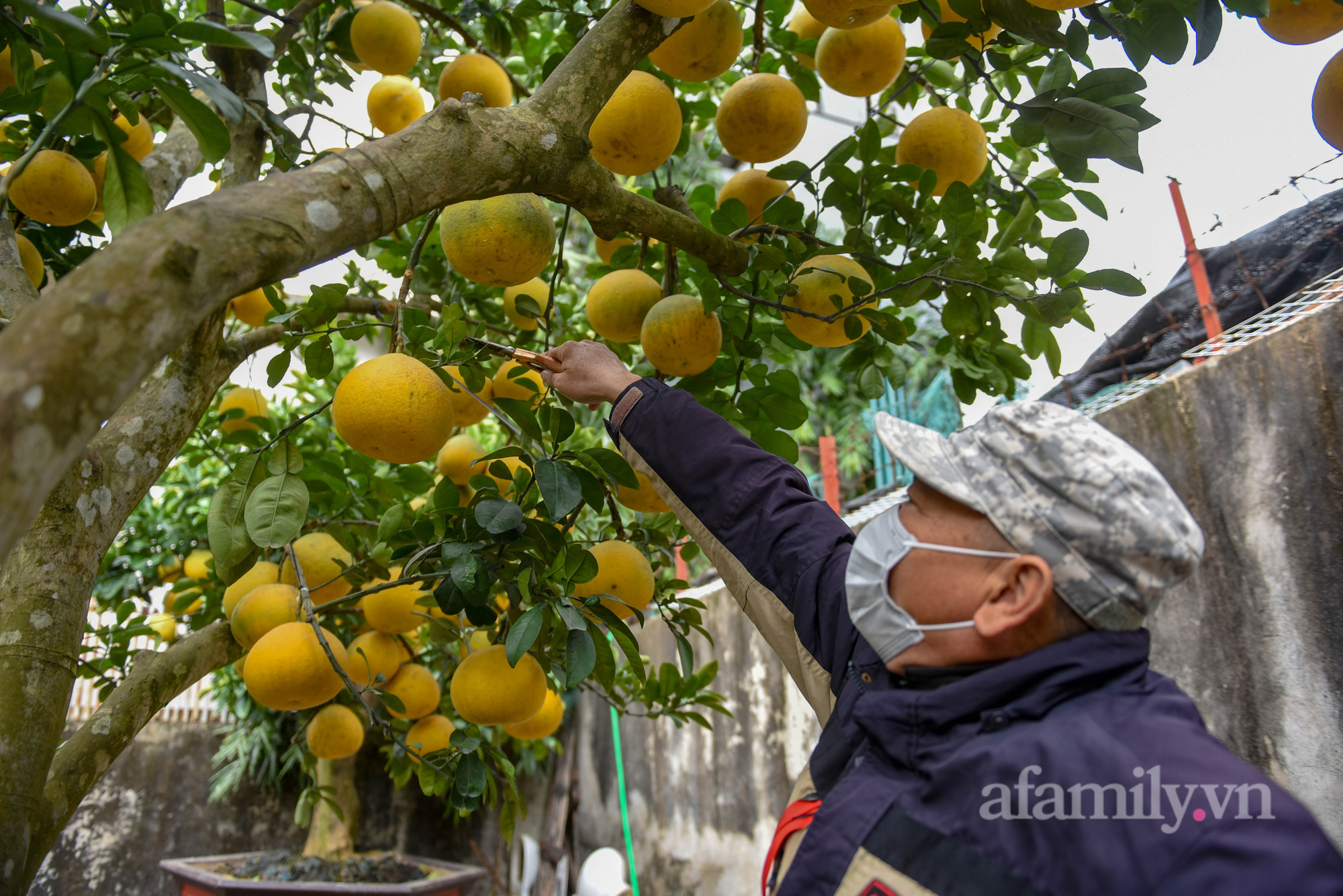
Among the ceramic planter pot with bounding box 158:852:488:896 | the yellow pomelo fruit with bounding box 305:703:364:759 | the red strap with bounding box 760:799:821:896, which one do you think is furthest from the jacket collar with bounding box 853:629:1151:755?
the ceramic planter pot with bounding box 158:852:488:896

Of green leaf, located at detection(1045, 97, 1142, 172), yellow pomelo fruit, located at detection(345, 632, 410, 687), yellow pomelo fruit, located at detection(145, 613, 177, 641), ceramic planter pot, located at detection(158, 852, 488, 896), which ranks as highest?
green leaf, located at detection(1045, 97, 1142, 172)

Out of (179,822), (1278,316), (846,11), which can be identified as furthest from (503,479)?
(179,822)

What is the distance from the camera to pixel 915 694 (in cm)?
97

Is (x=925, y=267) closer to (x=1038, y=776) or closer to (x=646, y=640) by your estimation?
(x=1038, y=776)

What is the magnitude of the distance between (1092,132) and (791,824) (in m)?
1.28

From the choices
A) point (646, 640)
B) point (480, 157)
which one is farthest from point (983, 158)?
point (646, 640)

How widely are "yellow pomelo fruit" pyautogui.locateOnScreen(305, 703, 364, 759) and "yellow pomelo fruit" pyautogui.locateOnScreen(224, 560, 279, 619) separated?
0.52 m

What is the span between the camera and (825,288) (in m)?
1.67

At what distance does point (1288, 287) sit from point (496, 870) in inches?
232

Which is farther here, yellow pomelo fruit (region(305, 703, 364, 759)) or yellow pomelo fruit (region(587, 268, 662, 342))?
yellow pomelo fruit (region(305, 703, 364, 759))

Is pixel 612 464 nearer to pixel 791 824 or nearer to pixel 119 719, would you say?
pixel 791 824

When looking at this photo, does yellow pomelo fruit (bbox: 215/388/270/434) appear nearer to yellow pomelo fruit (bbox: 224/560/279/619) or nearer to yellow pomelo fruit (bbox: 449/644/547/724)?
yellow pomelo fruit (bbox: 224/560/279/619)

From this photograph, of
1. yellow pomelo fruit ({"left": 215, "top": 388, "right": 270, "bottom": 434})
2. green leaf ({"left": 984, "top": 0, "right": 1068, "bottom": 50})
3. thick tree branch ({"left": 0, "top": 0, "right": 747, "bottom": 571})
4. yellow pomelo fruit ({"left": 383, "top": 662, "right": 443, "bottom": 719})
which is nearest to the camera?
thick tree branch ({"left": 0, "top": 0, "right": 747, "bottom": 571})

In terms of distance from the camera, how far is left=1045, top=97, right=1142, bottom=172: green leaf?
1.47m
